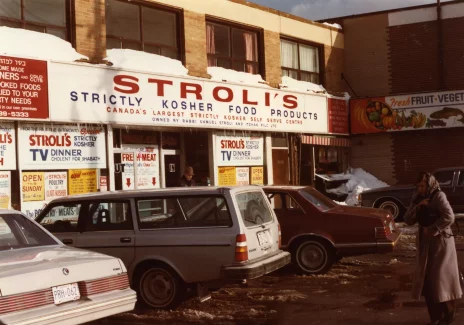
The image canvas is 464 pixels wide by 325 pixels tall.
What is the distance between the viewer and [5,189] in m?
13.8

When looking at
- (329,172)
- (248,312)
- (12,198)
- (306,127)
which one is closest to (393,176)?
(329,172)

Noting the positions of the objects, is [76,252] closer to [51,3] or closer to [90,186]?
[90,186]

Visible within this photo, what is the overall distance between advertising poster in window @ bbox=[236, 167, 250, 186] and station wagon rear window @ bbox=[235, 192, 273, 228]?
411 inches

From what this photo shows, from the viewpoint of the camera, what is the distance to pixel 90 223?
8.95m

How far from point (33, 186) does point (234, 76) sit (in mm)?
7706

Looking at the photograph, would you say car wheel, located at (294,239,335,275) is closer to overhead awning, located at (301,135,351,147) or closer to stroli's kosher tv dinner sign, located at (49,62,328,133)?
stroli's kosher tv dinner sign, located at (49,62,328,133)

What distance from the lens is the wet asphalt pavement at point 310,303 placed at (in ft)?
25.6

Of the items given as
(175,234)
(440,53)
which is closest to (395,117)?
(440,53)

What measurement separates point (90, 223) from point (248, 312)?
241cm

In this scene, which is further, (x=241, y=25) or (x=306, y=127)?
(x=306, y=127)

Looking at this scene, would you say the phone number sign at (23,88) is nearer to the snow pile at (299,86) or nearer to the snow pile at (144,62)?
the snow pile at (144,62)

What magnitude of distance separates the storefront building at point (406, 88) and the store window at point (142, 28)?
896 cm

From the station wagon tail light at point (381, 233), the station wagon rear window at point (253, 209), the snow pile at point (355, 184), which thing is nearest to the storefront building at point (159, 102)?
the snow pile at point (355, 184)

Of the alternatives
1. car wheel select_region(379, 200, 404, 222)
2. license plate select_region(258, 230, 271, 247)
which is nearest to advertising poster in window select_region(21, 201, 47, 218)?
license plate select_region(258, 230, 271, 247)
